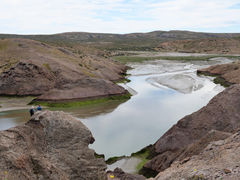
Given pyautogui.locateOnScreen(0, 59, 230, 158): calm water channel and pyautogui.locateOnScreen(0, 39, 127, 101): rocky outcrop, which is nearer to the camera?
pyautogui.locateOnScreen(0, 59, 230, 158): calm water channel

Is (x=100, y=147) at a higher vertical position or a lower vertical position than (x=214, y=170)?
lower

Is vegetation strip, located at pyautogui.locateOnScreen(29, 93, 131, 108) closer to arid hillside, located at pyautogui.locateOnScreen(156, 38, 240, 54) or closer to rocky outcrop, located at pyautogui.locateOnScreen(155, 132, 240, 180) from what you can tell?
rocky outcrop, located at pyautogui.locateOnScreen(155, 132, 240, 180)

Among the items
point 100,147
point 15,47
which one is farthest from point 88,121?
point 15,47

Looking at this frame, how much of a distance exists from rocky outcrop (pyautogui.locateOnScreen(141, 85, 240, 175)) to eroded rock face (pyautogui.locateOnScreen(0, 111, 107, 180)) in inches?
200

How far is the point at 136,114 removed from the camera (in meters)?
29.5

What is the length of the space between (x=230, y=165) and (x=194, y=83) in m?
40.7

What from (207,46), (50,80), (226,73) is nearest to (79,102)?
(50,80)

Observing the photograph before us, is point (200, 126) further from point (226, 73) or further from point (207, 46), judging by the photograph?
point (207, 46)

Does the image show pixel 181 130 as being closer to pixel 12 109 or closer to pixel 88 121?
pixel 88 121

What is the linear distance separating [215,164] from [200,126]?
8.18m

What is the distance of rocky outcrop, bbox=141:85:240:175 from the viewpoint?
15.8 m

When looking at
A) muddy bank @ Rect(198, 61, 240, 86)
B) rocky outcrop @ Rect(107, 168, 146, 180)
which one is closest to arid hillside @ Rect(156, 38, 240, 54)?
muddy bank @ Rect(198, 61, 240, 86)

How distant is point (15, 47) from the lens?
2197 inches

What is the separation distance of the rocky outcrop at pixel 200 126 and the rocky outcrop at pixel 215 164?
471cm
